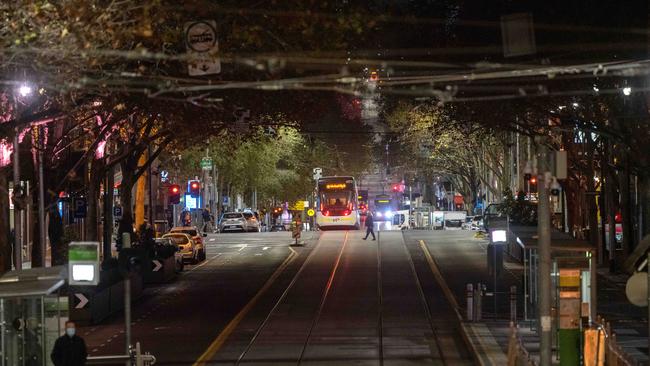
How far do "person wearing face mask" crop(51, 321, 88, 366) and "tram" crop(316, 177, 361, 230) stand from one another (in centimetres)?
5126

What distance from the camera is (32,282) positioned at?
18.7 m

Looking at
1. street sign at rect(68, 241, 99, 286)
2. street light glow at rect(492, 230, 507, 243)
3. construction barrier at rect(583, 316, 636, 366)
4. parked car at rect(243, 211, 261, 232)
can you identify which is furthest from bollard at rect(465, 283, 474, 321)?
parked car at rect(243, 211, 261, 232)

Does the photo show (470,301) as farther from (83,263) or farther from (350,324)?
(83,263)

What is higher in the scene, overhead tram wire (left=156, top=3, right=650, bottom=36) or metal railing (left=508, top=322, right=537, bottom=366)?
overhead tram wire (left=156, top=3, right=650, bottom=36)

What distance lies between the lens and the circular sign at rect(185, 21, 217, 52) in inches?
751

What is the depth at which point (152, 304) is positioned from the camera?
35031mm

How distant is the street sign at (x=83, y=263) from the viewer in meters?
18.6

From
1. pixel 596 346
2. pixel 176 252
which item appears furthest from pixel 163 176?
pixel 596 346

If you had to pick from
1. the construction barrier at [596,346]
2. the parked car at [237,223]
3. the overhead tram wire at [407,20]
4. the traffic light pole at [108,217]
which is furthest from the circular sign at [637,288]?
the parked car at [237,223]

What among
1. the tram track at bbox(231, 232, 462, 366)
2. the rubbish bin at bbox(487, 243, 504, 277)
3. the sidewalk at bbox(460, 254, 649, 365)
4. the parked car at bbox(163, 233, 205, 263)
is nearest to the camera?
the sidewalk at bbox(460, 254, 649, 365)

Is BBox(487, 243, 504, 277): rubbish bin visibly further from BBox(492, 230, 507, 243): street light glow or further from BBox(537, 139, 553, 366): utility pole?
BBox(537, 139, 553, 366): utility pole

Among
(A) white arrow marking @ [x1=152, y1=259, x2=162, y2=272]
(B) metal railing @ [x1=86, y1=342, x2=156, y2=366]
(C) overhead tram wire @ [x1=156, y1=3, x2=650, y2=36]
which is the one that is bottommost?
(B) metal railing @ [x1=86, y1=342, x2=156, y2=366]

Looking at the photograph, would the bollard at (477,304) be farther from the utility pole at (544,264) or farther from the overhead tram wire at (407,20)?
the utility pole at (544,264)

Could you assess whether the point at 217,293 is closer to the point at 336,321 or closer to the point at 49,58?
the point at 336,321
